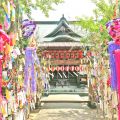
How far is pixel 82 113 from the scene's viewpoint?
16094mm

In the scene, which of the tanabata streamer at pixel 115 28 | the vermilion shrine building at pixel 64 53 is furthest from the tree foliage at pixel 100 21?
the vermilion shrine building at pixel 64 53

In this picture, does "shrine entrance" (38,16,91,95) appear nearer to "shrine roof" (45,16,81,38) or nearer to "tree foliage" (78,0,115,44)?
"shrine roof" (45,16,81,38)

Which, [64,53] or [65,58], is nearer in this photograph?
[64,53]

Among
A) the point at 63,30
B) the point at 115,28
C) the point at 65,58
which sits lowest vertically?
the point at 115,28

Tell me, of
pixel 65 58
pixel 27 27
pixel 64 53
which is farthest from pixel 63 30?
pixel 27 27

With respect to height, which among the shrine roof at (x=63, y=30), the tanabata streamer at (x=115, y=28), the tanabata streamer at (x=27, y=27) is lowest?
the tanabata streamer at (x=115, y=28)

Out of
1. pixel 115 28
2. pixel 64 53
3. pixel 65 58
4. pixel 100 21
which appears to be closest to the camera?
pixel 115 28

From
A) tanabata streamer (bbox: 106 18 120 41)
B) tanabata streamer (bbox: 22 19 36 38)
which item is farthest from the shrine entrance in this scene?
tanabata streamer (bbox: 106 18 120 41)

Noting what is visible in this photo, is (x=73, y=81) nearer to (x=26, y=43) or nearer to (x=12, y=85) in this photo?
(x=26, y=43)

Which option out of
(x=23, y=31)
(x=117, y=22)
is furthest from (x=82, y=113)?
(x=117, y=22)

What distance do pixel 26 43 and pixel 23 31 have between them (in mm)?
1345

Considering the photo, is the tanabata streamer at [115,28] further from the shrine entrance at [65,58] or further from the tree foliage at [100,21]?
the shrine entrance at [65,58]

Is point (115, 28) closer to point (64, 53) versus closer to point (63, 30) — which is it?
point (64, 53)

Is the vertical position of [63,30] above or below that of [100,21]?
above
